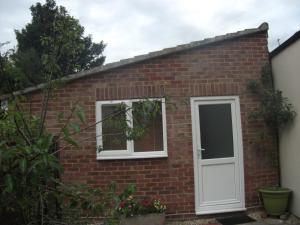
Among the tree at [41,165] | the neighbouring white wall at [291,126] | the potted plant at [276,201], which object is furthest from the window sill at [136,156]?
the tree at [41,165]

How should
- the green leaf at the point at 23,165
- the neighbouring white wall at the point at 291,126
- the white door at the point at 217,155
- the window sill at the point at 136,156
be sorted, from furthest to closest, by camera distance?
the white door at the point at 217,155
the window sill at the point at 136,156
the neighbouring white wall at the point at 291,126
the green leaf at the point at 23,165

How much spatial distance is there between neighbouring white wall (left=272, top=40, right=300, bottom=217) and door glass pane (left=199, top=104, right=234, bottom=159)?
101cm

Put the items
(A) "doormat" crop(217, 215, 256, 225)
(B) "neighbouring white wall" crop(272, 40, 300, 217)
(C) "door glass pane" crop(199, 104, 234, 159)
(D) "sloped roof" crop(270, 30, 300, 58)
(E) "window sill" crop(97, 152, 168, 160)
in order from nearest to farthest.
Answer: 1. (D) "sloped roof" crop(270, 30, 300, 58)
2. (B) "neighbouring white wall" crop(272, 40, 300, 217)
3. (A) "doormat" crop(217, 215, 256, 225)
4. (E) "window sill" crop(97, 152, 168, 160)
5. (C) "door glass pane" crop(199, 104, 234, 159)

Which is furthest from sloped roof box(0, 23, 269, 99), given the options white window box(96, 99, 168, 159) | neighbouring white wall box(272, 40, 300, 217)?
neighbouring white wall box(272, 40, 300, 217)

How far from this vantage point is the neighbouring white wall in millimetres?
7129

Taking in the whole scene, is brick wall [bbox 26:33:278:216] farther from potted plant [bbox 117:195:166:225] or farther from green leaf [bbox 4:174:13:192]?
green leaf [bbox 4:174:13:192]

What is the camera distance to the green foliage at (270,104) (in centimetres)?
739

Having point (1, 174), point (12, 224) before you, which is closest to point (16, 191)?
point (1, 174)

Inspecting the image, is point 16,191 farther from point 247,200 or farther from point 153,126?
point 247,200

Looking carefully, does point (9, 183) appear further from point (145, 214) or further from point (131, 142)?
point (131, 142)

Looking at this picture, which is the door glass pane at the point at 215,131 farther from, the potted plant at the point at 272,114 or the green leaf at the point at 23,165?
the green leaf at the point at 23,165

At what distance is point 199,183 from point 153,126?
54.9 inches

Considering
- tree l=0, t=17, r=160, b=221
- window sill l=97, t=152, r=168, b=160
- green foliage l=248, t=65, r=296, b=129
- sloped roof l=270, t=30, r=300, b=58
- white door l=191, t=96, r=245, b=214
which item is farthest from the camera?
white door l=191, t=96, r=245, b=214

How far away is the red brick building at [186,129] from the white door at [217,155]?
19mm
